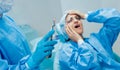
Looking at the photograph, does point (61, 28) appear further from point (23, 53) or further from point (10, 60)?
point (10, 60)

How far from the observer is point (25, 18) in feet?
9.81

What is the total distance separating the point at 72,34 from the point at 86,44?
0.46 ft

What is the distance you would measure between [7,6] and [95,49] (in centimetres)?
72

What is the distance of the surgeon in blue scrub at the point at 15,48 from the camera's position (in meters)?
1.19

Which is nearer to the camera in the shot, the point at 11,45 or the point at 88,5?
the point at 11,45

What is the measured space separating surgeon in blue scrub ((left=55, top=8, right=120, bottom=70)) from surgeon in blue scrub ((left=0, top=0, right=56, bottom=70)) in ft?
1.02

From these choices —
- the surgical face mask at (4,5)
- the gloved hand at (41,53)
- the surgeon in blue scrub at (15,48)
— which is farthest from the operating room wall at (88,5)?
the gloved hand at (41,53)

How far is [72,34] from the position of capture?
66.9 inches

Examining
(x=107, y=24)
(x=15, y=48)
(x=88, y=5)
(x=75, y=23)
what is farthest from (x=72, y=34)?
(x=88, y=5)

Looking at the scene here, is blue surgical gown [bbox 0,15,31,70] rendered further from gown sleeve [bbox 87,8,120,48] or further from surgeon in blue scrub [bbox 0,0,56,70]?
gown sleeve [bbox 87,8,120,48]

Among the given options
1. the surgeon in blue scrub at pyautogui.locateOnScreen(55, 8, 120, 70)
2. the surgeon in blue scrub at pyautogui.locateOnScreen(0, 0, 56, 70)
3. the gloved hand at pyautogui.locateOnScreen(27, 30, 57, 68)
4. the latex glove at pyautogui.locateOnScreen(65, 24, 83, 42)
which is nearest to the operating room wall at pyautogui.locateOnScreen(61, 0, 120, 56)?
the surgeon in blue scrub at pyautogui.locateOnScreen(55, 8, 120, 70)

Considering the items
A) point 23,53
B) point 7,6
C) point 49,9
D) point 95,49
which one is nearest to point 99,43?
point 95,49

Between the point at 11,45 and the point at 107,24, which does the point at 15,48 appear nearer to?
the point at 11,45

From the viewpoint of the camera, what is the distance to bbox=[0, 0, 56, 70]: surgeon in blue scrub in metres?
1.19
